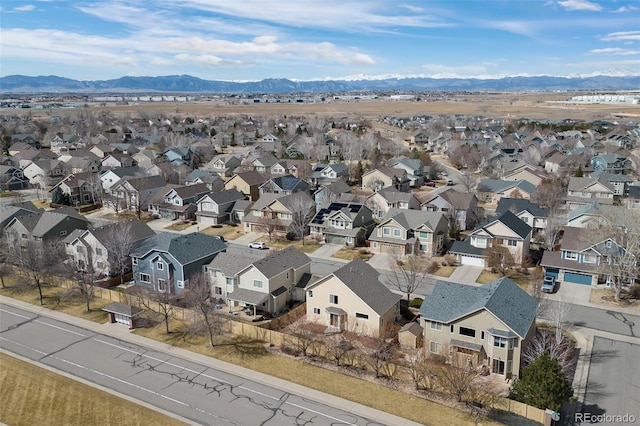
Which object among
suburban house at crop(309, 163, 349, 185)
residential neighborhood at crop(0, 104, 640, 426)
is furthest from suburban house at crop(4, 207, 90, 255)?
suburban house at crop(309, 163, 349, 185)

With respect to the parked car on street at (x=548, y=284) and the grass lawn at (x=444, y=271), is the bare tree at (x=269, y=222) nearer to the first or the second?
the grass lawn at (x=444, y=271)

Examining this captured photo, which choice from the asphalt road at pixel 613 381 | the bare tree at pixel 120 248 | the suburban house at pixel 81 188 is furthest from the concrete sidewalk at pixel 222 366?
the suburban house at pixel 81 188

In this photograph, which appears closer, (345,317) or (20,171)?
(345,317)

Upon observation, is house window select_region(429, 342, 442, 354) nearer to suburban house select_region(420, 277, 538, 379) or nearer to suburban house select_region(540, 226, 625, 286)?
suburban house select_region(420, 277, 538, 379)

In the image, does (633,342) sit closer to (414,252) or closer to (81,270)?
(414,252)

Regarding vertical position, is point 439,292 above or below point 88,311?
above

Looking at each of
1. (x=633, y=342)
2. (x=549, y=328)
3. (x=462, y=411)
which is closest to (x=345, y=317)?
(x=462, y=411)

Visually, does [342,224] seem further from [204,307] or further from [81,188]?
[81,188]

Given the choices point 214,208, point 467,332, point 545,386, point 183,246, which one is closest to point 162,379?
point 183,246
